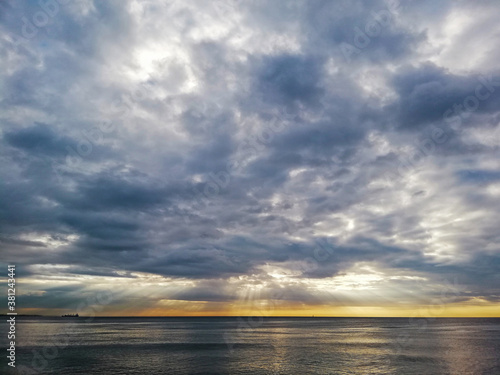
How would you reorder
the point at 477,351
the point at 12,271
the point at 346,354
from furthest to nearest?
1. the point at 477,351
2. the point at 346,354
3. the point at 12,271

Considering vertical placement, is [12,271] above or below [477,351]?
above

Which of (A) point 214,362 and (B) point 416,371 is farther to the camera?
(A) point 214,362

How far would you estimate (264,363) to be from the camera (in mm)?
68000

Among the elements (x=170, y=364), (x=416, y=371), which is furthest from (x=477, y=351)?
(x=170, y=364)

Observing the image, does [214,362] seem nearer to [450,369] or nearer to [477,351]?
[450,369]

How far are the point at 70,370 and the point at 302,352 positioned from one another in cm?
5034

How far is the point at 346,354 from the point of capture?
268ft

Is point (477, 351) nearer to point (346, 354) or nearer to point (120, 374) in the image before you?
point (346, 354)

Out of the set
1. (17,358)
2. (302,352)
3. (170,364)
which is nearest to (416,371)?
(302,352)

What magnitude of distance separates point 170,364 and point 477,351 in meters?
73.9

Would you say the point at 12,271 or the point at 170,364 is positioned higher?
the point at 12,271

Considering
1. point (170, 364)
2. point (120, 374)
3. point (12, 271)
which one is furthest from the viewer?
point (170, 364)

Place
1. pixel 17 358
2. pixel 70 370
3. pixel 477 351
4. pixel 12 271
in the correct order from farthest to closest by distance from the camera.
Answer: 1. pixel 477 351
2. pixel 17 358
3. pixel 70 370
4. pixel 12 271

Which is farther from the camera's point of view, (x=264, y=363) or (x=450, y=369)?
(x=264, y=363)
